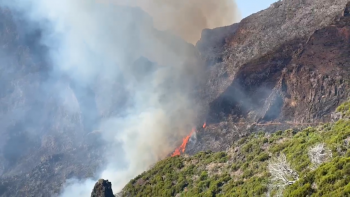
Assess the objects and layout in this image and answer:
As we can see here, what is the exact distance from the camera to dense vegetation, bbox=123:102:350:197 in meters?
26.8

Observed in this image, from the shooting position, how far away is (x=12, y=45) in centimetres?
11275

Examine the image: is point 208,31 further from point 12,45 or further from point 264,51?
point 12,45

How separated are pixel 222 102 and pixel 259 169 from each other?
2844cm

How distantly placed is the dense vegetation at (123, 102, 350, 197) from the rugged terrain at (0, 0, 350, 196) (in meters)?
0.20

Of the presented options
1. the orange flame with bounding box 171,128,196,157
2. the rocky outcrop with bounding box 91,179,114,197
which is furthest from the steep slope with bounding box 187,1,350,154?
the rocky outcrop with bounding box 91,179,114,197

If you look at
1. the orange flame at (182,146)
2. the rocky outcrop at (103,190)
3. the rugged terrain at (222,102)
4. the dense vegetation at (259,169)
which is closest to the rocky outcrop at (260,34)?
the rugged terrain at (222,102)

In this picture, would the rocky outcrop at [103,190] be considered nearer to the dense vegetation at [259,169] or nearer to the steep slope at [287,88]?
the dense vegetation at [259,169]

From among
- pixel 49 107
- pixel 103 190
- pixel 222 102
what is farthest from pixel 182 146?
pixel 49 107

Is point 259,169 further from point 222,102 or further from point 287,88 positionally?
point 222,102

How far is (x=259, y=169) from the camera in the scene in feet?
130

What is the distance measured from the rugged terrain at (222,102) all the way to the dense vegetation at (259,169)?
199 mm

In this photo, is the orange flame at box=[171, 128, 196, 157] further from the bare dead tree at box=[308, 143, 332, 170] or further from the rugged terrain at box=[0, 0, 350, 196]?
the bare dead tree at box=[308, 143, 332, 170]

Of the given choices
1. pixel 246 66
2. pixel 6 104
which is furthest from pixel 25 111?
pixel 246 66

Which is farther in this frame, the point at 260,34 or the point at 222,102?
the point at 260,34
